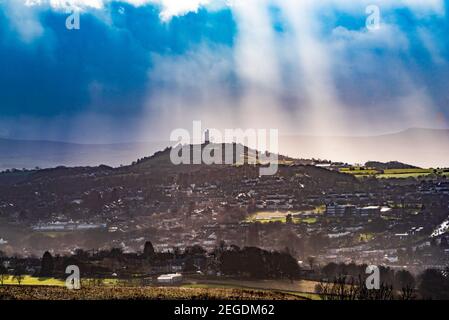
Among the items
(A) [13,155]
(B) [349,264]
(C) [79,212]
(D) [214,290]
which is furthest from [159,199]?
(D) [214,290]

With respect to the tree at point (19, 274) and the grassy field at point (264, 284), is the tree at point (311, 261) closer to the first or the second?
the grassy field at point (264, 284)

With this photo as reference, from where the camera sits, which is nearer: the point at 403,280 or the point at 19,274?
the point at 403,280

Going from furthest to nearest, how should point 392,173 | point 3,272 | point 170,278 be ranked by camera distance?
point 392,173 → point 3,272 → point 170,278

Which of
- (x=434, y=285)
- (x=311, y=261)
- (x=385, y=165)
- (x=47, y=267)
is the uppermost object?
(x=385, y=165)

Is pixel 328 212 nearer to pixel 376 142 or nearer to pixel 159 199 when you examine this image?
pixel 376 142

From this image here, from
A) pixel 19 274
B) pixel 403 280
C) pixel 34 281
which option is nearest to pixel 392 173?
pixel 403 280

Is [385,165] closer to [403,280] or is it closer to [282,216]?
[282,216]

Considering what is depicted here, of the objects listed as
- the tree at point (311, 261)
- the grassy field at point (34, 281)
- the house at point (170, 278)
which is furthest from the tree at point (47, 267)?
the tree at point (311, 261)

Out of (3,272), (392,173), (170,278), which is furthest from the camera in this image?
(392,173)

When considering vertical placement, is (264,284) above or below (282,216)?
below
